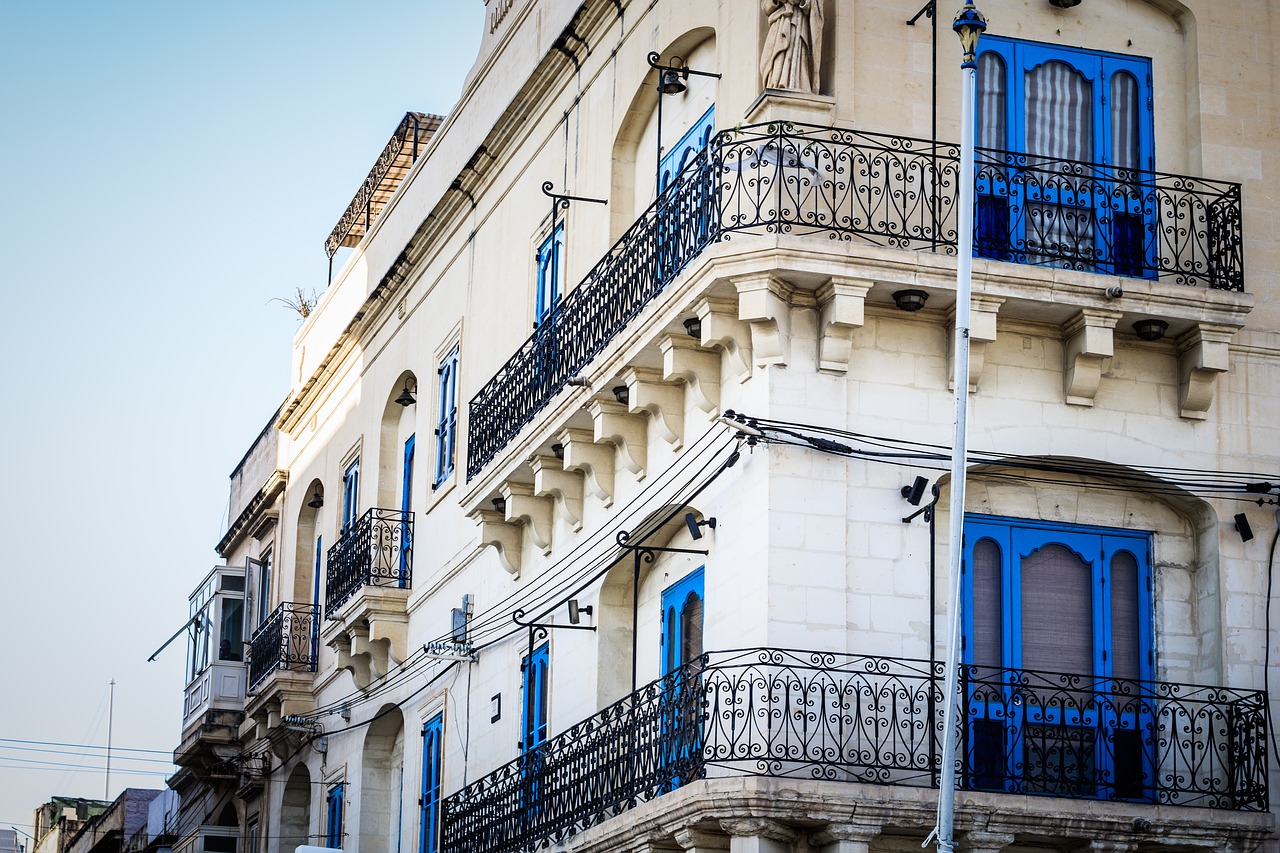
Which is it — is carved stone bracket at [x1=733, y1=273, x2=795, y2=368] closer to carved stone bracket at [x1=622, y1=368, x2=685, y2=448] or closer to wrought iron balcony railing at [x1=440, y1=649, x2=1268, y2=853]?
carved stone bracket at [x1=622, y1=368, x2=685, y2=448]

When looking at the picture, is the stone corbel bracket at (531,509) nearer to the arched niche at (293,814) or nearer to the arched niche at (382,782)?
the arched niche at (382,782)

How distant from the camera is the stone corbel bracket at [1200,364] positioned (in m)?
16.7

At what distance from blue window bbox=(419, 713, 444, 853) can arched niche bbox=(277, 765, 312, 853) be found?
6.37 meters

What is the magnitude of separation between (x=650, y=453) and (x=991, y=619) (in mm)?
3445

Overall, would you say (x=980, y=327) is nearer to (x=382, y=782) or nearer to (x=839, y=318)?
(x=839, y=318)

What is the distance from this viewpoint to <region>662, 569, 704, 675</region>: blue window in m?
17.5

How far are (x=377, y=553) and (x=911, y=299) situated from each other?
11.6m

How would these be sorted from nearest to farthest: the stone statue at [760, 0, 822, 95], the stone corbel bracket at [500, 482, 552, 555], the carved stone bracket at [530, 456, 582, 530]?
the stone statue at [760, 0, 822, 95] < the carved stone bracket at [530, 456, 582, 530] < the stone corbel bracket at [500, 482, 552, 555]

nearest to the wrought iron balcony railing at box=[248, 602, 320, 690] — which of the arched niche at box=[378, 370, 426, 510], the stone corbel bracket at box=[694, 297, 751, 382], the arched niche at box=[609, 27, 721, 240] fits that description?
the arched niche at box=[378, 370, 426, 510]

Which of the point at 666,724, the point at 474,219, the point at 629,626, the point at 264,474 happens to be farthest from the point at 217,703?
the point at 666,724

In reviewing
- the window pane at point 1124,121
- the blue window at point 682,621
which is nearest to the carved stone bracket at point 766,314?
the blue window at point 682,621

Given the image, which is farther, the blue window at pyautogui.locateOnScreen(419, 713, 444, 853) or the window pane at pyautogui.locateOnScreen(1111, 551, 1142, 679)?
the blue window at pyautogui.locateOnScreen(419, 713, 444, 853)

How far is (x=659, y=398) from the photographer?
17.8m

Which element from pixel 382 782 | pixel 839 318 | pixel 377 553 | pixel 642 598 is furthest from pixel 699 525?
pixel 382 782
